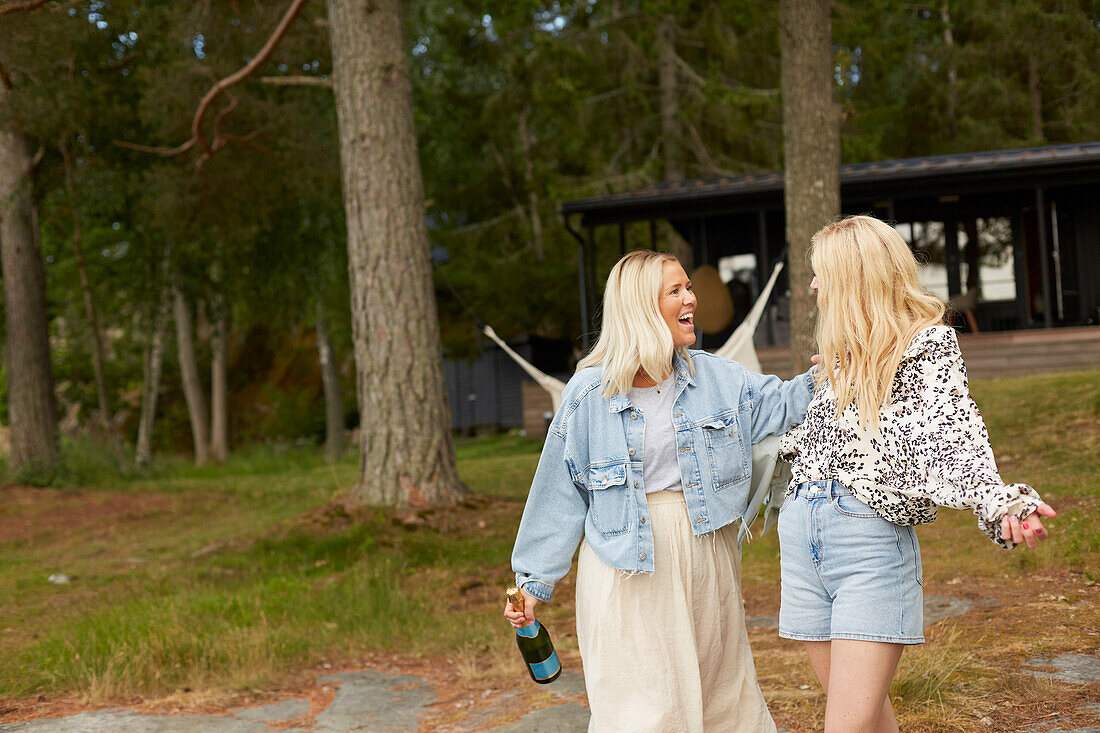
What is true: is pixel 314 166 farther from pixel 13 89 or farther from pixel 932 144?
pixel 932 144

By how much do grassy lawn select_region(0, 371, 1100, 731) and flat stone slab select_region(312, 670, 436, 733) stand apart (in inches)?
8.4

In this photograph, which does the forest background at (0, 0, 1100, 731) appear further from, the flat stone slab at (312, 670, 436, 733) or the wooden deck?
the wooden deck

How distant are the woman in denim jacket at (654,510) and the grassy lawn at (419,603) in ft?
3.57

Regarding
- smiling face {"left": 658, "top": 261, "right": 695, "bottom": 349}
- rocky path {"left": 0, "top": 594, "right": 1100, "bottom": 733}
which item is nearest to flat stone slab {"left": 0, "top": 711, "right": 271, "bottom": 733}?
rocky path {"left": 0, "top": 594, "right": 1100, "bottom": 733}

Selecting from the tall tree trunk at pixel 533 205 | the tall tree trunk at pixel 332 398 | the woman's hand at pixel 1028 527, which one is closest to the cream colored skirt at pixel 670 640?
the woman's hand at pixel 1028 527

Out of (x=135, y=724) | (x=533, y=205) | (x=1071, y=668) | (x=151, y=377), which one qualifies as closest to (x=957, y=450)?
(x=1071, y=668)

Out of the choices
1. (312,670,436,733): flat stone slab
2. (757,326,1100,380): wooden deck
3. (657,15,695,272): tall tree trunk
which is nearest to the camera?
(312,670,436,733): flat stone slab

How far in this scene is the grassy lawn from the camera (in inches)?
142

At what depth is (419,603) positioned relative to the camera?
547 cm

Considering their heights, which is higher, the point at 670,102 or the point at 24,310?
the point at 670,102

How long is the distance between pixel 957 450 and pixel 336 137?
40.2 ft

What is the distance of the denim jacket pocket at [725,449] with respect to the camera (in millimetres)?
2469

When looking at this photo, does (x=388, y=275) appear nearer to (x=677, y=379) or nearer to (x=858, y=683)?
(x=677, y=379)

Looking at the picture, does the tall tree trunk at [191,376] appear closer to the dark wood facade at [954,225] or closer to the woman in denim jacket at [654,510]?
the dark wood facade at [954,225]
